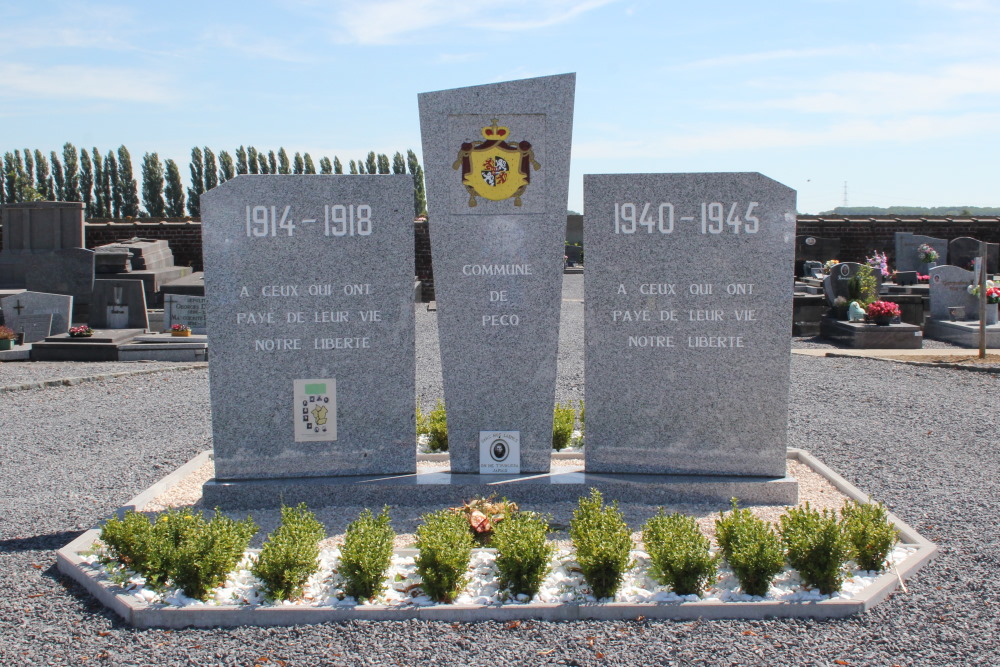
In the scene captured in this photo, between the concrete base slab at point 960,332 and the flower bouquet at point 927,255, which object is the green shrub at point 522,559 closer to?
the concrete base slab at point 960,332

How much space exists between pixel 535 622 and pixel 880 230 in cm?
2429

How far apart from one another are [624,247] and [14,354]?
10.2 metres

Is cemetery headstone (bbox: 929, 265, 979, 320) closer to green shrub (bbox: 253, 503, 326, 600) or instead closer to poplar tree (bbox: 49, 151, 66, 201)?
green shrub (bbox: 253, 503, 326, 600)

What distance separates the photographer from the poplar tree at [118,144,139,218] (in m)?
41.5

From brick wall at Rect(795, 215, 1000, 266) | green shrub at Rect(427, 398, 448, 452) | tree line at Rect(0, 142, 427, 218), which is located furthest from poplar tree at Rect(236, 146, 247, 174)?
green shrub at Rect(427, 398, 448, 452)

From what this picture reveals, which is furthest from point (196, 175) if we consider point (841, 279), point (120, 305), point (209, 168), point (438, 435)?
point (438, 435)

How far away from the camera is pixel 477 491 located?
5.29 meters

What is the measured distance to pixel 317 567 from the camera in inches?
157

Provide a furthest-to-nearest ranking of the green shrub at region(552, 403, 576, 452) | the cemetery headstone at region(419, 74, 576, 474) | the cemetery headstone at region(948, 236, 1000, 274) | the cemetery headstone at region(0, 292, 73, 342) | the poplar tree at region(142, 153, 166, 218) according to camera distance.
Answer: the poplar tree at region(142, 153, 166, 218)
the cemetery headstone at region(948, 236, 1000, 274)
the cemetery headstone at region(0, 292, 73, 342)
the green shrub at region(552, 403, 576, 452)
the cemetery headstone at region(419, 74, 576, 474)

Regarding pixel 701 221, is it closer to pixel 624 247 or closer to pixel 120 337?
pixel 624 247

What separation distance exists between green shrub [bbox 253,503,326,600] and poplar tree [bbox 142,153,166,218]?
39759 millimetres

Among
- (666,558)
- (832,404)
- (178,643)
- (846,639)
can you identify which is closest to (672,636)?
(666,558)

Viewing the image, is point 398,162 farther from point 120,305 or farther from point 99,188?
point 120,305

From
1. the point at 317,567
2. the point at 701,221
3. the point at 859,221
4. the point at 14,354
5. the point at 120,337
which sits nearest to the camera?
the point at 317,567
